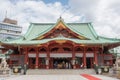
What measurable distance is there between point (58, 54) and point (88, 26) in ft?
31.8

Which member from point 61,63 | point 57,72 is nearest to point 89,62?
point 61,63

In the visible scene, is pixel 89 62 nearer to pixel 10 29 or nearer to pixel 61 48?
pixel 61 48

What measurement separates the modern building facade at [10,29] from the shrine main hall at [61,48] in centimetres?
6588

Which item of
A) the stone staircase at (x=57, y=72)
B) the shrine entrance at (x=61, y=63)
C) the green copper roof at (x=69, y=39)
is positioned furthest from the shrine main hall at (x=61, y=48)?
the stone staircase at (x=57, y=72)

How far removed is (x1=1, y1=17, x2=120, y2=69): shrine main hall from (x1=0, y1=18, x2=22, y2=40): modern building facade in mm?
65884

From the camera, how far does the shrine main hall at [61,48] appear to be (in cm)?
3528

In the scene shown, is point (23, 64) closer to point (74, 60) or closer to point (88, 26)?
point (74, 60)

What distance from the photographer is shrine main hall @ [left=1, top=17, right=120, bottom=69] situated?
3528cm

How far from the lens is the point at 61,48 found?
36875 mm

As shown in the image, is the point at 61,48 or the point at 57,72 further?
the point at 61,48

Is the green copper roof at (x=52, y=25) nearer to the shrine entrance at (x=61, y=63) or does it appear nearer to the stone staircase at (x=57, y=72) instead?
the shrine entrance at (x=61, y=63)

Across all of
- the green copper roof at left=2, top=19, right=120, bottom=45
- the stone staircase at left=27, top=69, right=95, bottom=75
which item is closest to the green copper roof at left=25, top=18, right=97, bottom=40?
the green copper roof at left=2, top=19, right=120, bottom=45

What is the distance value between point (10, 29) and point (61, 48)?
80.4 metres

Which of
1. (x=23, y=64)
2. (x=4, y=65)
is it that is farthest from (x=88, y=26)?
(x=4, y=65)
